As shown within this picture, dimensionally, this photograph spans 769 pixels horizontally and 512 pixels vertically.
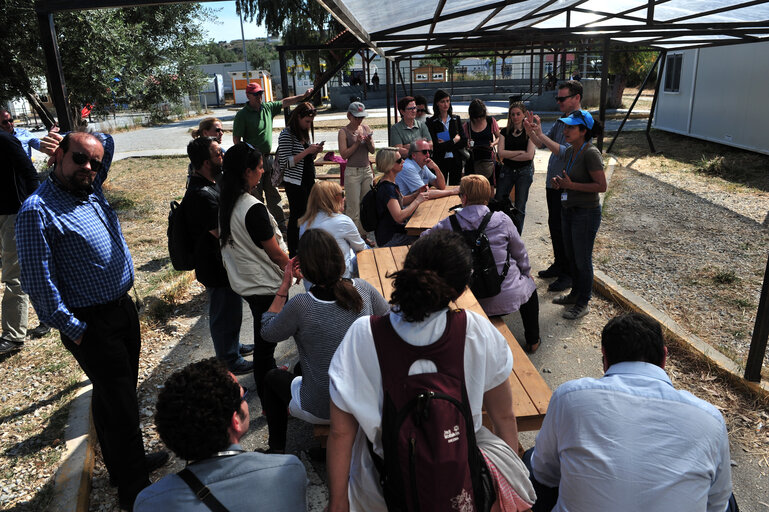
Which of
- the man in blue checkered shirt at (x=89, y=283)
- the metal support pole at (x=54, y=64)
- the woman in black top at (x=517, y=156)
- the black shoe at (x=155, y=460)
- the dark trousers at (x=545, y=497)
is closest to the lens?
the dark trousers at (x=545, y=497)

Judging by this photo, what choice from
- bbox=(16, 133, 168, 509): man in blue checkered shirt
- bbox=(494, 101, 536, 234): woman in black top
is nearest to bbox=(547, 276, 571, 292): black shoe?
bbox=(494, 101, 536, 234): woman in black top

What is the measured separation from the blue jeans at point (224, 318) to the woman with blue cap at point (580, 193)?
279cm

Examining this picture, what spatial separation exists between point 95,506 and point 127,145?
66.9ft

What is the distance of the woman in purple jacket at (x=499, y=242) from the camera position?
145 inches

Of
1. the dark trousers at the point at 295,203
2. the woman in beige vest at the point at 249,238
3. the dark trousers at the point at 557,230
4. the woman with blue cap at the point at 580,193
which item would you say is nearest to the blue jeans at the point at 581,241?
the woman with blue cap at the point at 580,193

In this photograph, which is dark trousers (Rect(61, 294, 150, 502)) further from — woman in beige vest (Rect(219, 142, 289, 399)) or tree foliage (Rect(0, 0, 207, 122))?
tree foliage (Rect(0, 0, 207, 122))

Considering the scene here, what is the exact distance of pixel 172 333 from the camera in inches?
192

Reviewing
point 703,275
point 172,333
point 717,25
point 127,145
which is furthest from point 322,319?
point 127,145

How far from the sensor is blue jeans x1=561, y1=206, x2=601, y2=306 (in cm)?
458

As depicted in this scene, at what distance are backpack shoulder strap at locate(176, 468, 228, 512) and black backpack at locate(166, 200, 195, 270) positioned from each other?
235cm

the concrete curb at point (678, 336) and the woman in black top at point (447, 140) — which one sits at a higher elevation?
the woman in black top at point (447, 140)

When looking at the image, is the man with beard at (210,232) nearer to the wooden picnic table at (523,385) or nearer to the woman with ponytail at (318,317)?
the wooden picnic table at (523,385)

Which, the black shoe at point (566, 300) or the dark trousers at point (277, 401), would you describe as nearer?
the dark trousers at point (277, 401)

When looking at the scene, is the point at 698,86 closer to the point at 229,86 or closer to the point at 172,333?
the point at 172,333
